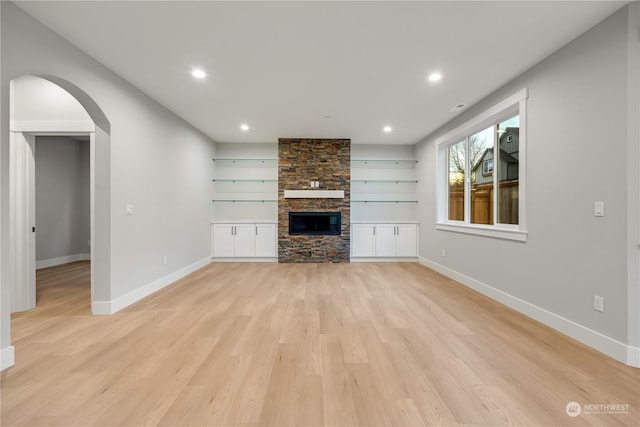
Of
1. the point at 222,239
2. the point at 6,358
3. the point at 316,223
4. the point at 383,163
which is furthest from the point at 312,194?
the point at 6,358

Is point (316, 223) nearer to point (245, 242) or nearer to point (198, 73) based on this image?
point (245, 242)

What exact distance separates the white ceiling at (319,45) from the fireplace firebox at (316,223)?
248cm

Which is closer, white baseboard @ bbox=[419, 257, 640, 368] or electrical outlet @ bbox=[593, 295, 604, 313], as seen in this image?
white baseboard @ bbox=[419, 257, 640, 368]

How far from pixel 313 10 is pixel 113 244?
A: 9.88 ft

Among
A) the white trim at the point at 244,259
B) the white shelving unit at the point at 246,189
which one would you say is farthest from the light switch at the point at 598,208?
the white shelving unit at the point at 246,189

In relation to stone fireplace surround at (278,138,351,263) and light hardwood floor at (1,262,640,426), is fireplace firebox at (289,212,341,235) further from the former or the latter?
light hardwood floor at (1,262,640,426)

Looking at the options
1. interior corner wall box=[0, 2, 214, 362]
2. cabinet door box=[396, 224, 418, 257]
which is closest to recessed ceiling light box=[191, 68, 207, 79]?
interior corner wall box=[0, 2, 214, 362]

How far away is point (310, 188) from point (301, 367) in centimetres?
428

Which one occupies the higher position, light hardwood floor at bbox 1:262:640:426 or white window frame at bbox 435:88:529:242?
white window frame at bbox 435:88:529:242

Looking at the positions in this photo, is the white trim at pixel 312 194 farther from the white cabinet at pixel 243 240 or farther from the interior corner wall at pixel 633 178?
the interior corner wall at pixel 633 178

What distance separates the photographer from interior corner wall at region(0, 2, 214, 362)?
204 centimetres

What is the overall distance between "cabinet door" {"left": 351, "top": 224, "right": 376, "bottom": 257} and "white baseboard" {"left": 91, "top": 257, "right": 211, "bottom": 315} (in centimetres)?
329

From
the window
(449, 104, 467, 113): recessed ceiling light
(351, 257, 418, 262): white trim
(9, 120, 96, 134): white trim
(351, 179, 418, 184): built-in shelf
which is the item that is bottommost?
(351, 257, 418, 262): white trim

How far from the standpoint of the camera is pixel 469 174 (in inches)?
175
